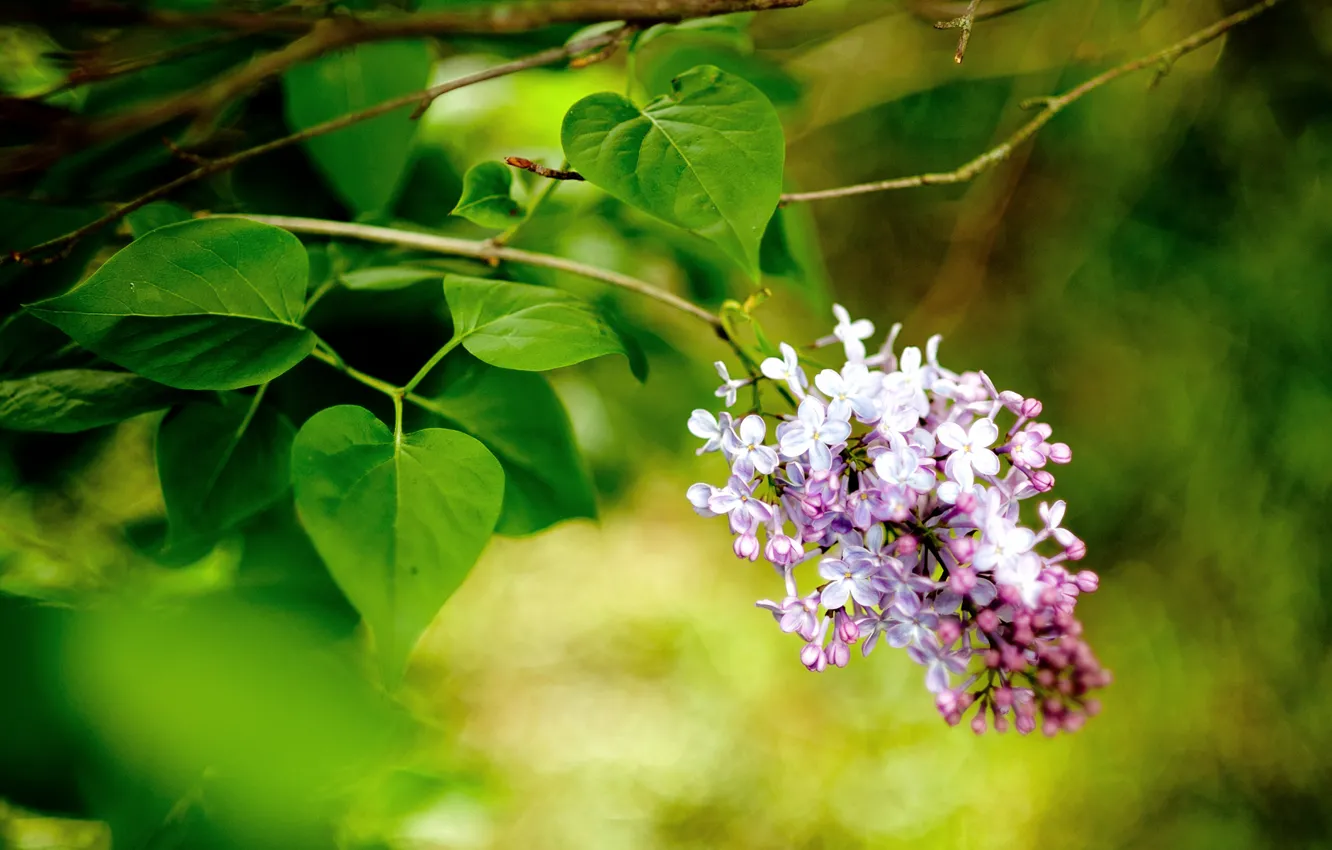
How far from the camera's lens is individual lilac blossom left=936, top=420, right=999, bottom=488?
387mm

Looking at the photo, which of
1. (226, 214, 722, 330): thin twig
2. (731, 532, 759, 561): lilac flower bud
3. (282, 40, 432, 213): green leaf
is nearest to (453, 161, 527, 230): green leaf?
(226, 214, 722, 330): thin twig

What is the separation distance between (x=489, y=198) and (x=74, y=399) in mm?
264

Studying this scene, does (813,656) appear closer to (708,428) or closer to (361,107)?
(708,428)

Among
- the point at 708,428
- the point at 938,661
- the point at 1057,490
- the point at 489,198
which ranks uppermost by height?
the point at 489,198

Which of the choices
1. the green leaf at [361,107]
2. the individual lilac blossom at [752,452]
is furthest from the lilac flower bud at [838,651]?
the green leaf at [361,107]

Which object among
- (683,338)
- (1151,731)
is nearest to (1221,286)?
(1151,731)

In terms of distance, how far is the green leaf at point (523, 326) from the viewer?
15.1 inches

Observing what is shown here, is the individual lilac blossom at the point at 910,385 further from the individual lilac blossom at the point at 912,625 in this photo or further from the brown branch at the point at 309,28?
the brown branch at the point at 309,28

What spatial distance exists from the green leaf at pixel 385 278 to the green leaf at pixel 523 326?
40mm

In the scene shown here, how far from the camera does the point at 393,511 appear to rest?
344 millimetres

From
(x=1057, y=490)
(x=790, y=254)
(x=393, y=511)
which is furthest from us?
(x=1057, y=490)

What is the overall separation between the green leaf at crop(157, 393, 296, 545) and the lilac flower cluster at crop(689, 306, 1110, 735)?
0.26 metres

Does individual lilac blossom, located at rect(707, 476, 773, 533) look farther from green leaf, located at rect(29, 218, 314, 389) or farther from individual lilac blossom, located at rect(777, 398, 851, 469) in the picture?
green leaf, located at rect(29, 218, 314, 389)

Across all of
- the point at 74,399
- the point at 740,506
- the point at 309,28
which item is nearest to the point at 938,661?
the point at 740,506
